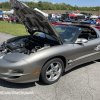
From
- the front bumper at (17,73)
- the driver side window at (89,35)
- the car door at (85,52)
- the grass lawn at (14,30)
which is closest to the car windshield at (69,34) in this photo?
the car door at (85,52)

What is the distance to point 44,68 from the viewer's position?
2828mm

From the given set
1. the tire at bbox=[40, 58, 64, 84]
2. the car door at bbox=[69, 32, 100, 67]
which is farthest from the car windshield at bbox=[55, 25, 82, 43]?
the tire at bbox=[40, 58, 64, 84]

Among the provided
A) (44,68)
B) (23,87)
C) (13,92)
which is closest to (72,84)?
(44,68)

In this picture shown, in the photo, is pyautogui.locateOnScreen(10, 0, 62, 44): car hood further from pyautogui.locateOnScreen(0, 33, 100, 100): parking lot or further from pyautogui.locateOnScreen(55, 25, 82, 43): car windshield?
pyautogui.locateOnScreen(0, 33, 100, 100): parking lot

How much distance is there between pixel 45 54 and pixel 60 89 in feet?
2.96

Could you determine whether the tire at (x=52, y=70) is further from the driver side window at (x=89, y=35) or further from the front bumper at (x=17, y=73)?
the driver side window at (x=89, y=35)

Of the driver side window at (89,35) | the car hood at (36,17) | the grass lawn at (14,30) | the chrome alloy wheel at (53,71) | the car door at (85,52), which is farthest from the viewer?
the grass lawn at (14,30)

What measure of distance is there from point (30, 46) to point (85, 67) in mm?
2011

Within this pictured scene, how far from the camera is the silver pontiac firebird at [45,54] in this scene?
261 centimetres

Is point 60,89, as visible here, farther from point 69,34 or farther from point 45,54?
point 69,34

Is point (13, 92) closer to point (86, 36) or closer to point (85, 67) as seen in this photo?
point (85, 67)

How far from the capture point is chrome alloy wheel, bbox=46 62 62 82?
9.91ft

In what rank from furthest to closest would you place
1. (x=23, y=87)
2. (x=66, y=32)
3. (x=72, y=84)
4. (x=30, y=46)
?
(x=66, y=32) < (x=30, y=46) < (x=72, y=84) < (x=23, y=87)

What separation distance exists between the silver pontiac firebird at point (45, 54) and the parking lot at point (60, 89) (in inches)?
9.4
